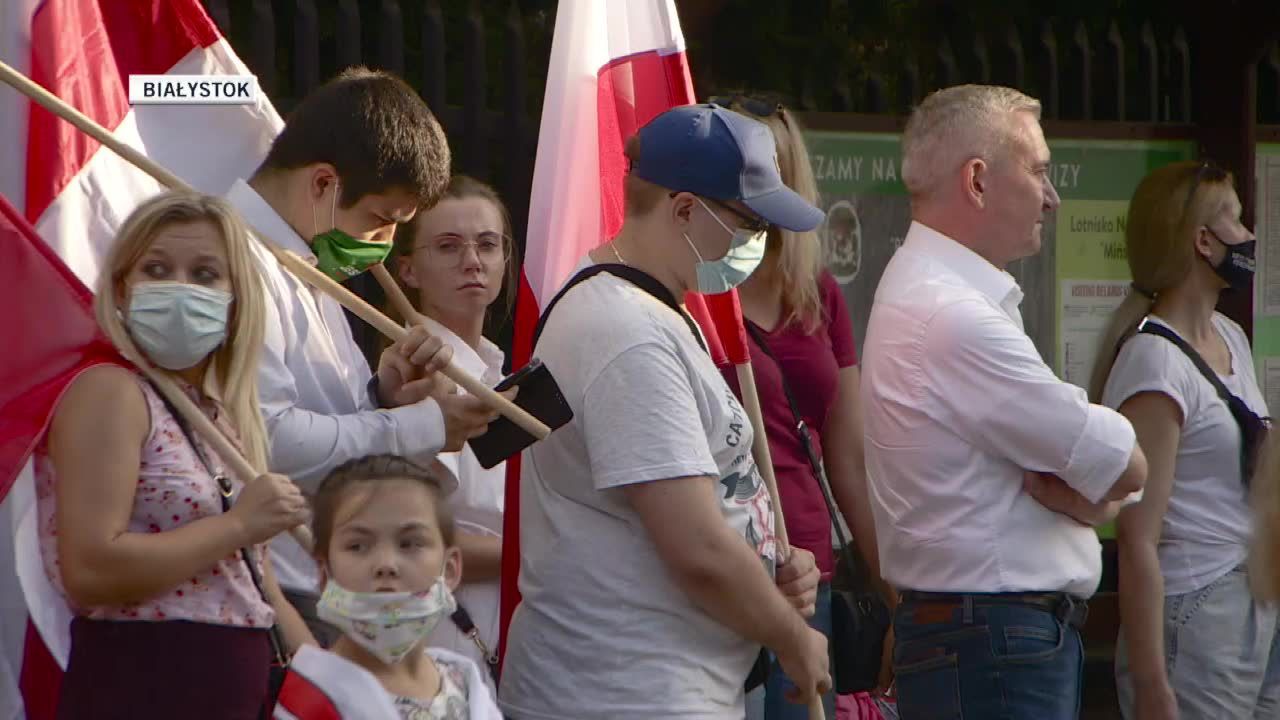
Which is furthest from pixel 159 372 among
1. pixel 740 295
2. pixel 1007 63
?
pixel 1007 63

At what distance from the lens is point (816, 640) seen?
346 centimetres

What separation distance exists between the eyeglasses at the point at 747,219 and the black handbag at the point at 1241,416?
180cm

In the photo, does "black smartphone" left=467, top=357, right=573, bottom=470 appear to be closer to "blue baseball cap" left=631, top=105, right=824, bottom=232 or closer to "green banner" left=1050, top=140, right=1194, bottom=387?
"blue baseball cap" left=631, top=105, right=824, bottom=232

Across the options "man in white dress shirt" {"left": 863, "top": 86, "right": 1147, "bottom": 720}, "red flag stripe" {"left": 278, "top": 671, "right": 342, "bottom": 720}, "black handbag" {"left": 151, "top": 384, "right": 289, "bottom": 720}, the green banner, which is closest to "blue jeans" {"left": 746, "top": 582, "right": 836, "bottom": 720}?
"man in white dress shirt" {"left": 863, "top": 86, "right": 1147, "bottom": 720}

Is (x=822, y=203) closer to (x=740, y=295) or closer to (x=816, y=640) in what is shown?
(x=740, y=295)

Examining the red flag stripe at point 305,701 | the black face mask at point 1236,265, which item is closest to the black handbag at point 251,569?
the red flag stripe at point 305,701

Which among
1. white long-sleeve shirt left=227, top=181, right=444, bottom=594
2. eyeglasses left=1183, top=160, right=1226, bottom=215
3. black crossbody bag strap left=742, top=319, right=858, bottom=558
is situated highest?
white long-sleeve shirt left=227, top=181, right=444, bottom=594

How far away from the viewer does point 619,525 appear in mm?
3365

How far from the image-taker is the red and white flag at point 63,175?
3.22 metres

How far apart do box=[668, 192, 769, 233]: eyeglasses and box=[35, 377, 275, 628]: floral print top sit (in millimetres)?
Answer: 995

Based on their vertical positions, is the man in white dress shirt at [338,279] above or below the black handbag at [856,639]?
above

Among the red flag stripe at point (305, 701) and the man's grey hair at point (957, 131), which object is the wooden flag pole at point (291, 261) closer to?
the red flag stripe at point (305, 701)

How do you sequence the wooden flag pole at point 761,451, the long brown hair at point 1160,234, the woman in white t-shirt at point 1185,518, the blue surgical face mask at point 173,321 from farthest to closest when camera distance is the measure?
the long brown hair at point 1160,234
the woman in white t-shirt at point 1185,518
the wooden flag pole at point 761,451
the blue surgical face mask at point 173,321

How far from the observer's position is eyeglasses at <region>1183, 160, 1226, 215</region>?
5.21 m
